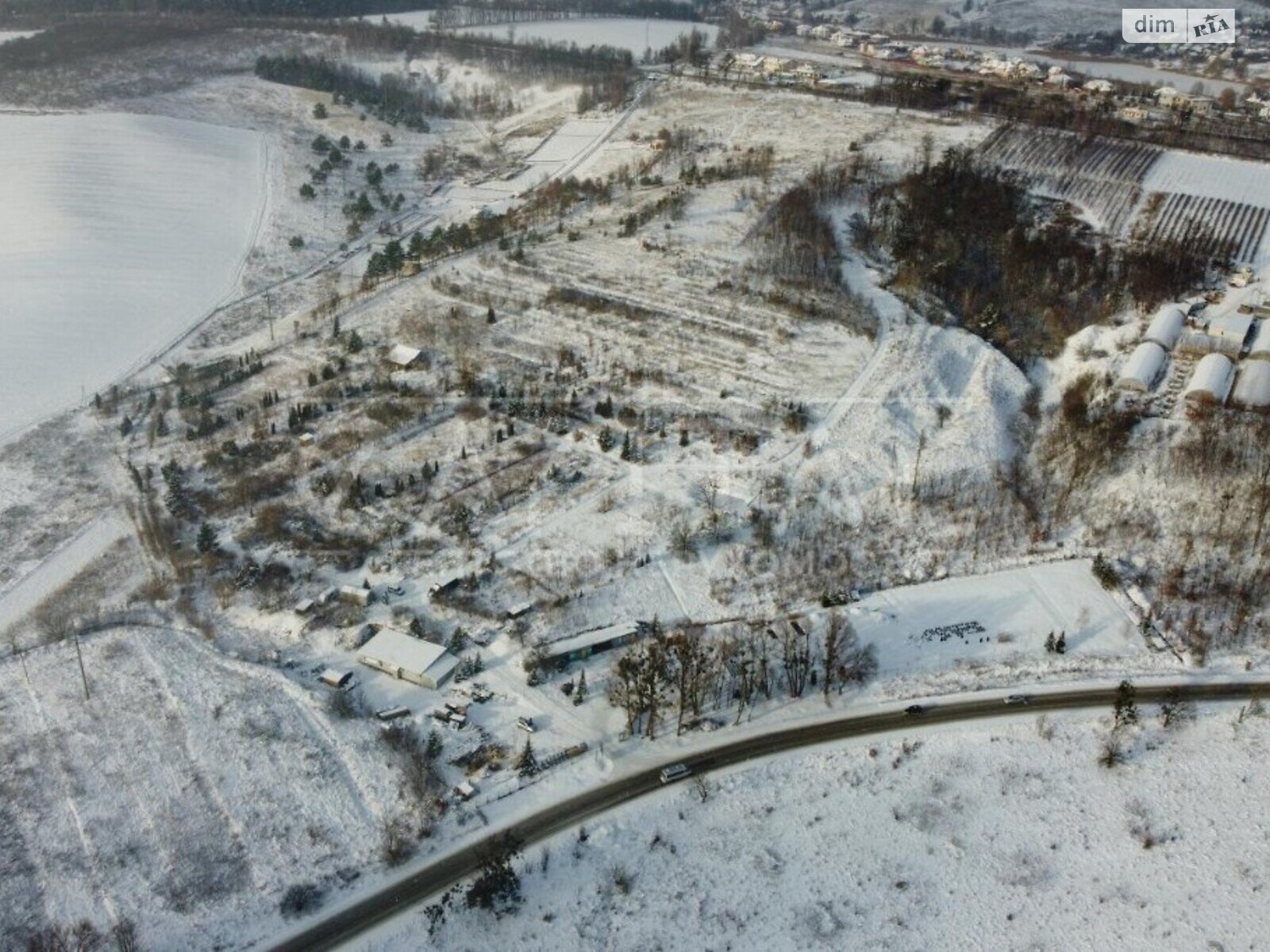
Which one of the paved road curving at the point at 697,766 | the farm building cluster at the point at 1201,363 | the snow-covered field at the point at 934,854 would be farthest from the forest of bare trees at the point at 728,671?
the farm building cluster at the point at 1201,363

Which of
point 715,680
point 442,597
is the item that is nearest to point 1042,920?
point 715,680

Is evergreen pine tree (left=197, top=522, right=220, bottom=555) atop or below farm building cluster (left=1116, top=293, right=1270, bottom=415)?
below

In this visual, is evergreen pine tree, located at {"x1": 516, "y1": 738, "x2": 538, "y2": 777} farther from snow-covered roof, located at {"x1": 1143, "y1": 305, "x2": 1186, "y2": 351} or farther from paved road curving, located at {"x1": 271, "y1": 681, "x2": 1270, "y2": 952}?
snow-covered roof, located at {"x1": 1143, "y1": 305, "x2": 1186, "y2": 351}

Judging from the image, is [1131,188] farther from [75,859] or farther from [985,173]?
[75,859]

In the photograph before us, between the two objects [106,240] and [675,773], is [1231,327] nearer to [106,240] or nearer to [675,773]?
[675,773]

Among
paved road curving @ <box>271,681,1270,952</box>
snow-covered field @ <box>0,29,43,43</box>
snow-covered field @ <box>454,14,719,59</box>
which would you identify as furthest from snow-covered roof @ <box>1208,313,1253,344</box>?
snow-covered field @ <box>0,29,43,43</box>
